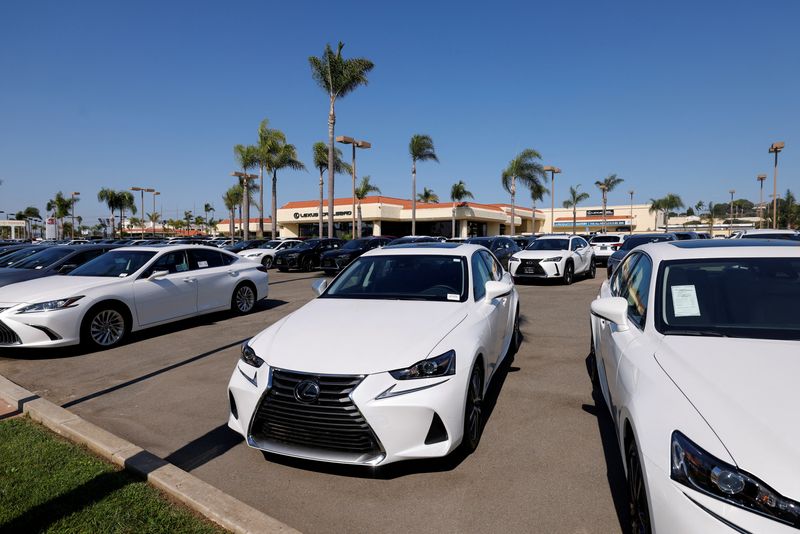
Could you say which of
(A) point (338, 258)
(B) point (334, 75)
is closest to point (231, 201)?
(B) point (334, 75)

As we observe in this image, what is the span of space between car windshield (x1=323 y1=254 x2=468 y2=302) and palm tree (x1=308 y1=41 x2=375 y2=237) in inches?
1028

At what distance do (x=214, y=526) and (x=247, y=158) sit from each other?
41225mm

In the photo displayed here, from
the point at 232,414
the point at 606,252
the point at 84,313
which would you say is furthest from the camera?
the point at 606,252

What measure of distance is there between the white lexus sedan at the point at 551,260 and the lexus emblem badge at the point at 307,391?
12620 mm

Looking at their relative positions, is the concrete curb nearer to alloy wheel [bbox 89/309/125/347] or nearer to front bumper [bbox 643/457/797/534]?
front bumper [bbox 643/457/797/534]

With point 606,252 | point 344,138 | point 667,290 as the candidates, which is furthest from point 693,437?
point 344,138

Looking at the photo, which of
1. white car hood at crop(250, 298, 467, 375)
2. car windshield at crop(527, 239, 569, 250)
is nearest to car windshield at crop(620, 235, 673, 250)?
car windshield at crop(527, 239, 569, 250)

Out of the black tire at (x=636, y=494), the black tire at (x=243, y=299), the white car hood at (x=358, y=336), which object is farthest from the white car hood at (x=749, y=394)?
the black tire at (x=243, y=299)

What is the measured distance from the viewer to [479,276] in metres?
5.25

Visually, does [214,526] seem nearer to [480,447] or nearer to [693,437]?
[480,447]

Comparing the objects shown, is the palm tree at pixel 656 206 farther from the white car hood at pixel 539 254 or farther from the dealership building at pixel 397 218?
the white car hood at pixel 539 254

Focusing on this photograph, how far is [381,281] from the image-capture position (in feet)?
16.8

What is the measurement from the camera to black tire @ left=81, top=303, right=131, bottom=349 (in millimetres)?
6984

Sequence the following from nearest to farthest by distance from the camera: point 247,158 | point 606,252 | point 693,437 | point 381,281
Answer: point 693,437
point 381,281
point 606,252
point 247,158
